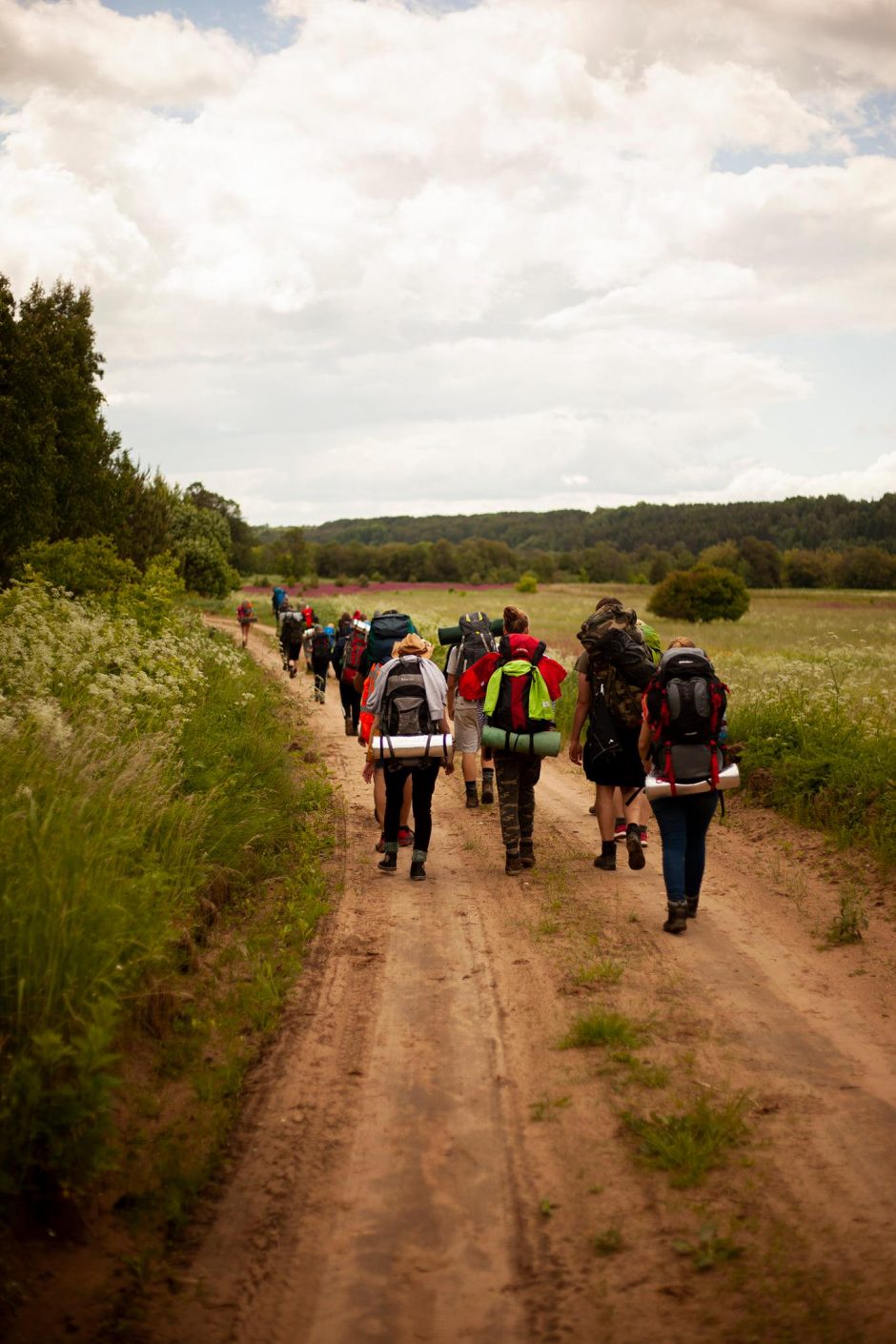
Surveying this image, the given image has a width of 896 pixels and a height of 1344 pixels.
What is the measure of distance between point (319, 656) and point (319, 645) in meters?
0.22

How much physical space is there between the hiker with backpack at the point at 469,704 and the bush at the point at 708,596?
4908 centimetres

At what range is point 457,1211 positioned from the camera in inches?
152

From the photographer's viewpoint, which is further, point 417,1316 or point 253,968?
point 253,968

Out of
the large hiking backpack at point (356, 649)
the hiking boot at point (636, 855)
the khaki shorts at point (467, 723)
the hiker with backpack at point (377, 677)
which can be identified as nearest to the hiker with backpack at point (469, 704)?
the khaki shorts at point (467, 723)

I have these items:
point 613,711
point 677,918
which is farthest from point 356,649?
point 677,918

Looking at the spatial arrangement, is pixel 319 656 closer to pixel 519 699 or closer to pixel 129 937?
pixel 519 699

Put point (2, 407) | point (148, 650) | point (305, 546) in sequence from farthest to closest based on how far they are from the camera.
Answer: point (305, 546)
point (2, 407)
point (148, 650)

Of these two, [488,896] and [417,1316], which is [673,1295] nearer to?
[417,1316]

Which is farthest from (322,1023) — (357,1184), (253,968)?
(357,1184)

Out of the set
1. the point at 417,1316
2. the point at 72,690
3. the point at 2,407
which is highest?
the point at 2,407

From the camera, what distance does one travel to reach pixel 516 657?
8750 mm

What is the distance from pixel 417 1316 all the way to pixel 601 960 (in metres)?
3.26

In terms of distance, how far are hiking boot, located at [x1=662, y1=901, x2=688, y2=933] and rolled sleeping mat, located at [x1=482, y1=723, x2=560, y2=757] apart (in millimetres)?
1796

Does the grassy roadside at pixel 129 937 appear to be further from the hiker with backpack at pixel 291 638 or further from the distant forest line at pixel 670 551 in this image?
the distant forest line at pixel 670 551
